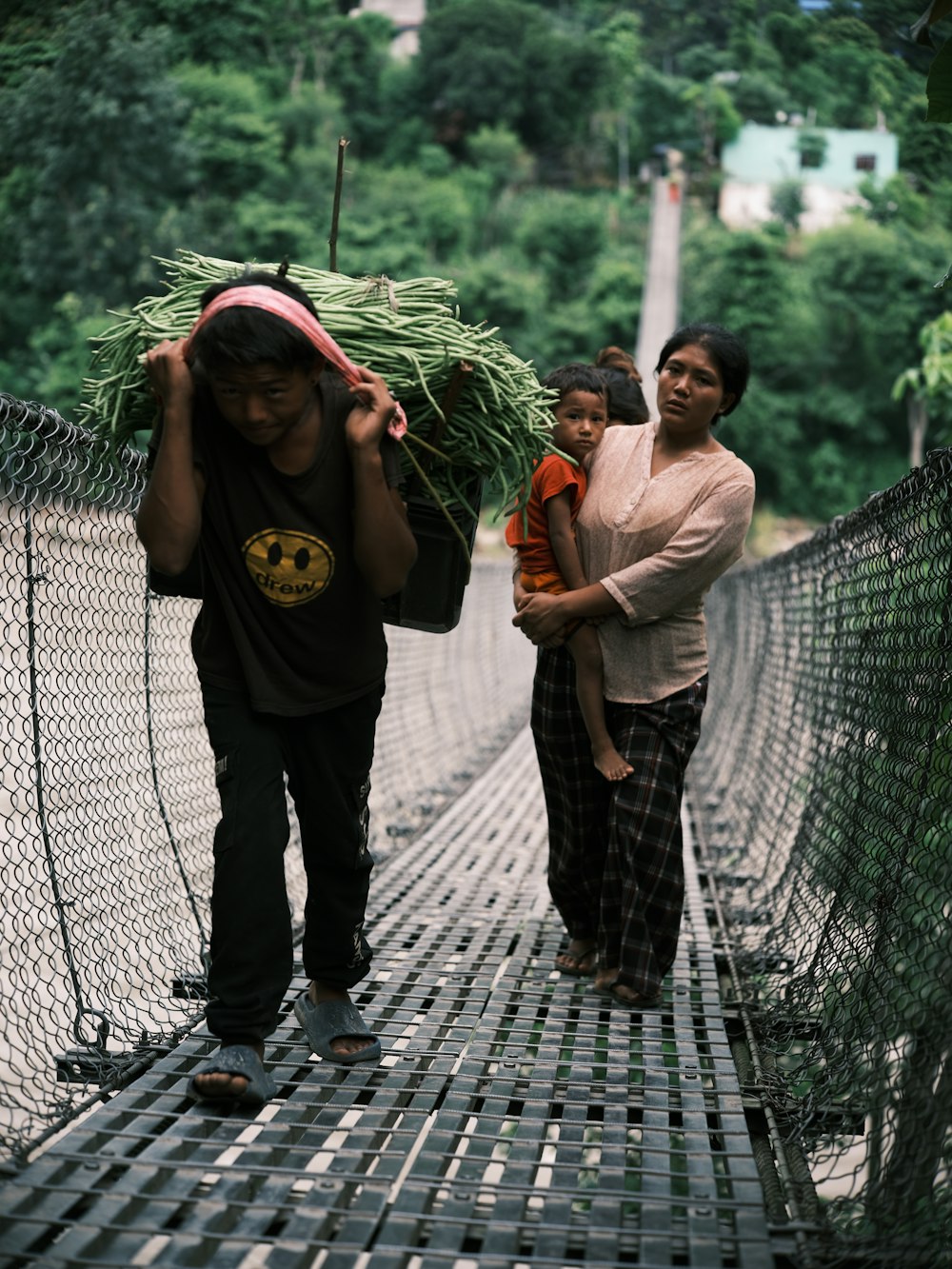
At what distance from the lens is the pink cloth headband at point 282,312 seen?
191 centimetres

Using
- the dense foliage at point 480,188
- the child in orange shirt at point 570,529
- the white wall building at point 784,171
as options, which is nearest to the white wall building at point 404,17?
the dense foliage at point 480,188

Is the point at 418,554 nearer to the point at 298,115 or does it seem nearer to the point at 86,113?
the point at 86,113

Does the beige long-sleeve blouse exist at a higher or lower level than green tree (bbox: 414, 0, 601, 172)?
lower

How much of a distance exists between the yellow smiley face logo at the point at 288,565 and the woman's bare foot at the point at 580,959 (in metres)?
1.30

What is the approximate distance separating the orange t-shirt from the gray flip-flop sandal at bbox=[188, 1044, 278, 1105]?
3.92 ft

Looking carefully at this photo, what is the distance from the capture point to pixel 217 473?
6.81 ft

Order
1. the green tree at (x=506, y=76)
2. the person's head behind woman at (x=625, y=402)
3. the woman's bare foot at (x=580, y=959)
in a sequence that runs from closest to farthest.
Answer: the woman's bare foot at (x=580, y=959) → the person's head behind woman at (x=625, y=402) → the green tree at (x=506, y=76)

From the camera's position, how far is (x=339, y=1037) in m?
2.33

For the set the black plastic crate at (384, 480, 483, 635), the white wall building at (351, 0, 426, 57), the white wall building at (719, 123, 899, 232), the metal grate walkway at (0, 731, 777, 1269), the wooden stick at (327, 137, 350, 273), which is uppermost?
the white wall building at (351, 0, 426, 57)

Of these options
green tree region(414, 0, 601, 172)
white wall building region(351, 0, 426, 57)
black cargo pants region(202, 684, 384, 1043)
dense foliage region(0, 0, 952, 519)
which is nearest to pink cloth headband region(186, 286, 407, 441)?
black cargo pants region(202, 684, 384, 1043)

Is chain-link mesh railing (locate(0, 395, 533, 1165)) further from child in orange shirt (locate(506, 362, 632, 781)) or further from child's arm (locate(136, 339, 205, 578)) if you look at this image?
child in orange shirt (locate(506, 362, 632, 781))

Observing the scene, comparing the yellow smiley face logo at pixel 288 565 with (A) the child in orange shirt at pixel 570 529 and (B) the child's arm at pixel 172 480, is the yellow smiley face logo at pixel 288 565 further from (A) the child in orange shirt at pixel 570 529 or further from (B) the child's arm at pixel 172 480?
(A) the child in orange shirt at pixel 570 529

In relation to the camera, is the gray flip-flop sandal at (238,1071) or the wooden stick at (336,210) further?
the wooden stick at (336,210)

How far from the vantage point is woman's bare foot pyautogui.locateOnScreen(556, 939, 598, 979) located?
3.08m
